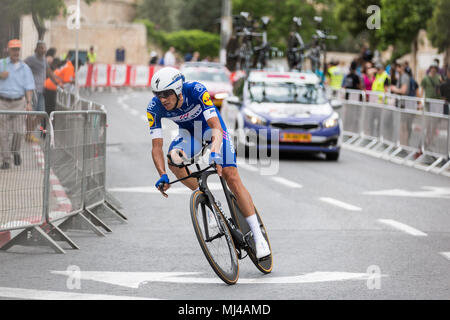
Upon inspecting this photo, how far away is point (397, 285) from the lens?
25.0ft

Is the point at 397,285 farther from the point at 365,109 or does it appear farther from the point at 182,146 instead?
the point at 365,109

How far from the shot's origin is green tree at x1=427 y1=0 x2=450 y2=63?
37125mm

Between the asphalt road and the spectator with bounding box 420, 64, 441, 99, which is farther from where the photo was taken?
the spectator with bounding box 420, 64, 441, 99

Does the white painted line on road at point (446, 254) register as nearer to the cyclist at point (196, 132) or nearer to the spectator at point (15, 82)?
the cyclist at point (196, 132)

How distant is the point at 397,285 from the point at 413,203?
19.4 feet

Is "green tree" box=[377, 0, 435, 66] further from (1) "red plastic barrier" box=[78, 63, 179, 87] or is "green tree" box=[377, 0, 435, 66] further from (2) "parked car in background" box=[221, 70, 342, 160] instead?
(2) "parked car in background" box=[221, 70, 342, 160]

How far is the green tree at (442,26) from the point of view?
37125mm

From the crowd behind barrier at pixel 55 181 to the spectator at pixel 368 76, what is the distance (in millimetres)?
16288

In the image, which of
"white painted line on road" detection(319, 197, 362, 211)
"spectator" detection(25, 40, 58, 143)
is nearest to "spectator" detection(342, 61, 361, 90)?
"spectator" detection(25, 40, 58, 143)

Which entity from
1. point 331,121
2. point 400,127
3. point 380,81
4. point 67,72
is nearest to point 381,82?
point 380,81

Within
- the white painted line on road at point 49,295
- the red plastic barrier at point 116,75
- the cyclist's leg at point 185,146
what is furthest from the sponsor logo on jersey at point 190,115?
the red plastic barrier at point 116,75

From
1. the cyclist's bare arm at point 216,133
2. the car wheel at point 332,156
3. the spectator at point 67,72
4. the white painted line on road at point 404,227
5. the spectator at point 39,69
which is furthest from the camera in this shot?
the spectator at point 67,72

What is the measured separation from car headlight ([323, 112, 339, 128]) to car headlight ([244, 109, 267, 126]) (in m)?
1.17
